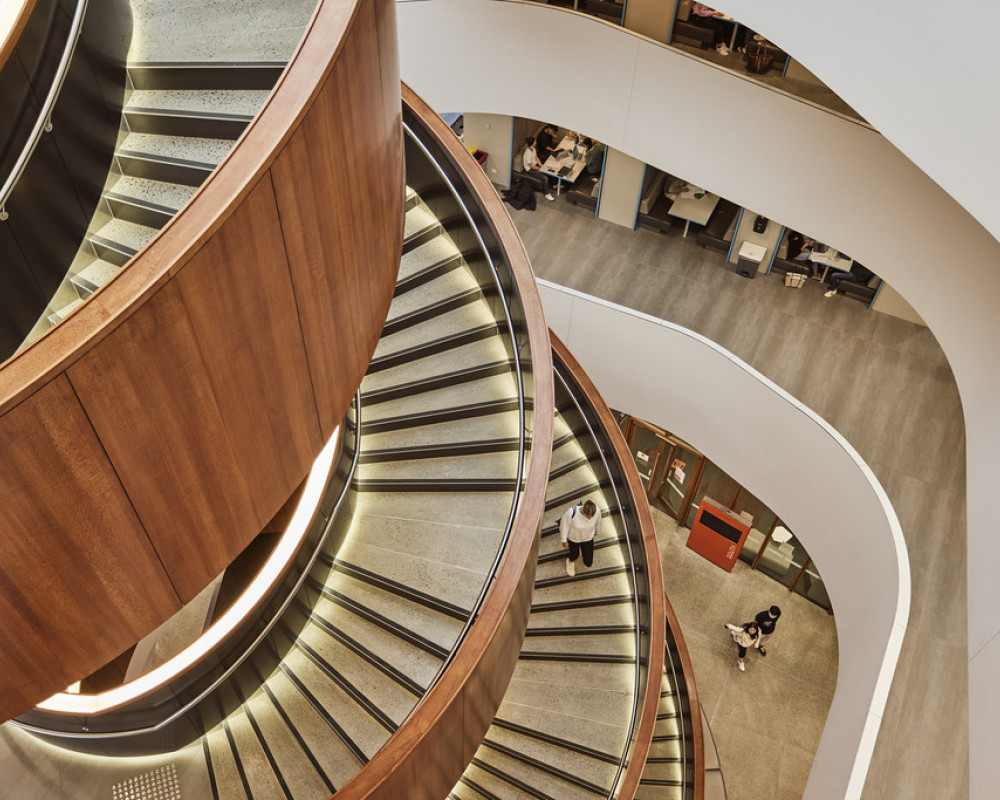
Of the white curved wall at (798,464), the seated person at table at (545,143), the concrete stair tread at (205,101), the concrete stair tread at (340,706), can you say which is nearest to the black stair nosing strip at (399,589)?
the concrete stair tread at (340,706)

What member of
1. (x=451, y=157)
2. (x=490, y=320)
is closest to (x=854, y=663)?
(x=490, y=320)

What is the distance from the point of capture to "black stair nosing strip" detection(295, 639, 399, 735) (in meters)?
6.79

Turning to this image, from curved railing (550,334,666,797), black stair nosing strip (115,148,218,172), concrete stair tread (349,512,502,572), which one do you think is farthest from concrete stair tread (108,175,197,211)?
curved railing (550,334,666,797)

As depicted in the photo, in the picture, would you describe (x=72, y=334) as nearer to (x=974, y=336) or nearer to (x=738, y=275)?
(x=974, y=336)

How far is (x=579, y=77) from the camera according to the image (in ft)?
37.6

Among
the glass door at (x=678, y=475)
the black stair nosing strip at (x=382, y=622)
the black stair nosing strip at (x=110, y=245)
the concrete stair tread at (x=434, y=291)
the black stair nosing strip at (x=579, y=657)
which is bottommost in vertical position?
the black stair nosing strip at (x=382, y=622)

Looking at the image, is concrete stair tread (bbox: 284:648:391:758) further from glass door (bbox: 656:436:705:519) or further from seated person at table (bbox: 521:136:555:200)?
seated person at table (bbox: 521:136:555:200)

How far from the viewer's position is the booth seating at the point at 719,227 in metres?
12.9

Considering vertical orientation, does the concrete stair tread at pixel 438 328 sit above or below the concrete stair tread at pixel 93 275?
above

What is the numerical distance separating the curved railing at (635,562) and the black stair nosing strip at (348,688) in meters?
2.18

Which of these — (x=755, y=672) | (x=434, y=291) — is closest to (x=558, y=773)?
(x=434, y=291)

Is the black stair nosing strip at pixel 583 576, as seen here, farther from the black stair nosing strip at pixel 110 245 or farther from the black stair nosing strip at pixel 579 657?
the black stair nosing strip at pixel 110 245

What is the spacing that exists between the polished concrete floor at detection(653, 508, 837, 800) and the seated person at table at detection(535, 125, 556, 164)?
6589 millimetres

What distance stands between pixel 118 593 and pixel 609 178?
10.7 m
